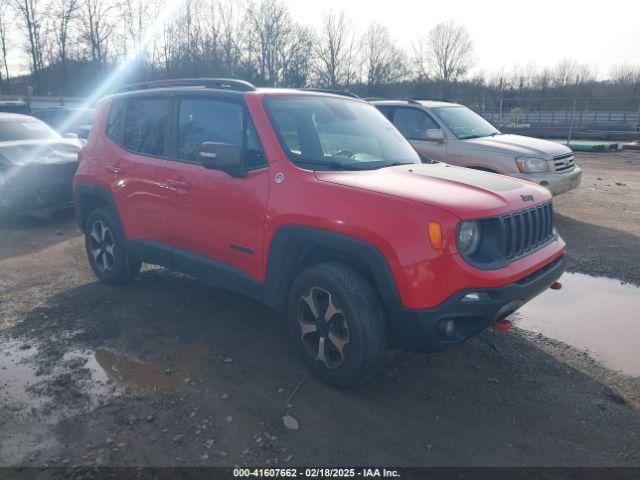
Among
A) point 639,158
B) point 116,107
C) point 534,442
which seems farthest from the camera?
point 639,158

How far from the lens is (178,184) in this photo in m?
4.38

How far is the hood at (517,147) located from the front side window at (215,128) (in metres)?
5.21

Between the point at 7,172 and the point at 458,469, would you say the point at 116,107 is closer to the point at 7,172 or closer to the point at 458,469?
the point at 7,172

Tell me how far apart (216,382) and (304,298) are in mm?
872

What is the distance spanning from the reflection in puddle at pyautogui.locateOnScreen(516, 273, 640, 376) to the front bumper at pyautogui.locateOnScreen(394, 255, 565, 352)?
1328 millimetres

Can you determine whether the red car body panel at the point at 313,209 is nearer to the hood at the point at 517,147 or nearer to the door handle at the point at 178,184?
the door handle at the point at 178,184

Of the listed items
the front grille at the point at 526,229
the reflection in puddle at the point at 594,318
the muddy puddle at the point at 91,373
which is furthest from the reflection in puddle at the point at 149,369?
the reflection in puddle at the point at 594,318

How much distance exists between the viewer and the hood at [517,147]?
7.98m

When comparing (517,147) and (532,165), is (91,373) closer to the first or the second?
(532,165)

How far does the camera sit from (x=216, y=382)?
364 centimetres

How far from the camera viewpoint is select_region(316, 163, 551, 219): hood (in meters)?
3.15

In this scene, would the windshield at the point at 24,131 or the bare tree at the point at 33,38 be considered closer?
the windshield at the point at 24,131

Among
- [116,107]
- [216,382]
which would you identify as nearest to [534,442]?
[216,382]

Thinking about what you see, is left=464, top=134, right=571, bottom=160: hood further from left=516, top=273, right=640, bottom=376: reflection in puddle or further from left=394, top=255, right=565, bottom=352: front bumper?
left=394, top=255, right=565, bottom=352: front bumper
